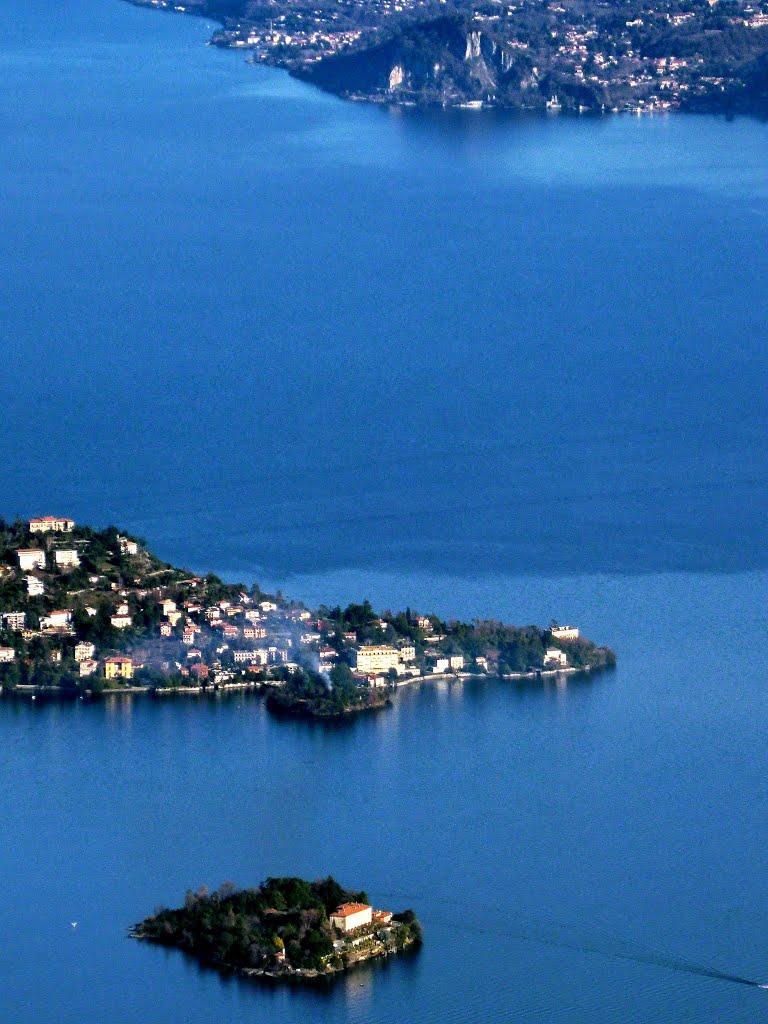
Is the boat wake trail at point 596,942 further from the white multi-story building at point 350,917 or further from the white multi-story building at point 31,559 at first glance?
the white multi-story building at point 31,559

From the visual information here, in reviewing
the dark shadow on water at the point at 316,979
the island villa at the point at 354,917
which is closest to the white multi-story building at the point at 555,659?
the island villa at the point at 354,917

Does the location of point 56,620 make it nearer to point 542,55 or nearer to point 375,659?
point 375,659

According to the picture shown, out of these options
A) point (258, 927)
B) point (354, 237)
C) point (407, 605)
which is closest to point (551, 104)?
point (354, 237)

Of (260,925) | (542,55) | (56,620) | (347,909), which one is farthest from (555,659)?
(542,55)

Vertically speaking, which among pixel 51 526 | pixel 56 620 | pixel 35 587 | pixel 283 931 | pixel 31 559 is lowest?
pixel 283 931

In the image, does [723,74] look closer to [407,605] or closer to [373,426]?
[373,426]

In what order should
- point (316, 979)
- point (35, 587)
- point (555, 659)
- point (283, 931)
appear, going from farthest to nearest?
point (35, 587)
point (555, 659)
point (283, 931)
point (316, 979)

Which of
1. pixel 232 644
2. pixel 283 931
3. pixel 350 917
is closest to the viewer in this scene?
pixel 283 931
